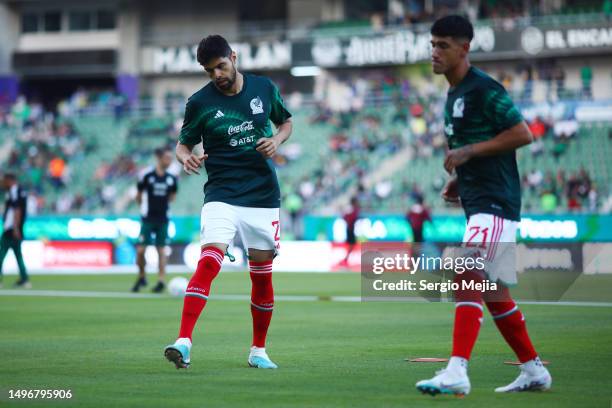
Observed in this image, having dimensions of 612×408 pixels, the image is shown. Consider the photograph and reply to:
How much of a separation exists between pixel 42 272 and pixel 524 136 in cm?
2596

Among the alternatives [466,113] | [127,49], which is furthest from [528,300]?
[127,49]

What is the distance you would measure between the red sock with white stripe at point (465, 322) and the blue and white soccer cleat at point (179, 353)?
2.28m

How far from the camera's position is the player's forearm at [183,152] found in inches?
376

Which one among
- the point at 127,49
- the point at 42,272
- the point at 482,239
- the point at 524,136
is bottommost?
the point at 42,272

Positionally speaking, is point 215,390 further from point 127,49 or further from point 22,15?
point 22,15

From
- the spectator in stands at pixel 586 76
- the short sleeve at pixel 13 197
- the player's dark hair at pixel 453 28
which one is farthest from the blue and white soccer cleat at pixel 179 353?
Result: the spectator in stands at pixel 586 76

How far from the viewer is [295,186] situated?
4234 centimetres

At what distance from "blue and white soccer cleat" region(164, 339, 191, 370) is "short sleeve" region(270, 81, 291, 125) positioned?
2.28m

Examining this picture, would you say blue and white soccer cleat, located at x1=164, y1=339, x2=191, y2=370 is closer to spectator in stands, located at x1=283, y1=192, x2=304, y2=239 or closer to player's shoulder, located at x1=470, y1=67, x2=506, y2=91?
player's shoulder, located at x1=470, y1=67, x2=506, y2=91

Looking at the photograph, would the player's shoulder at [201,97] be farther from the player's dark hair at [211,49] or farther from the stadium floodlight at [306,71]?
the stadium floodlight at [306,71]

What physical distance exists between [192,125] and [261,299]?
1.64 m

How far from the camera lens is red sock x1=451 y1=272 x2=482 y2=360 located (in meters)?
7.39

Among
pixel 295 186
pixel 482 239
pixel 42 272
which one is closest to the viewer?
pixel 482 239

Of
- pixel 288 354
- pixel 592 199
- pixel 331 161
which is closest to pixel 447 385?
pixel 288 354
